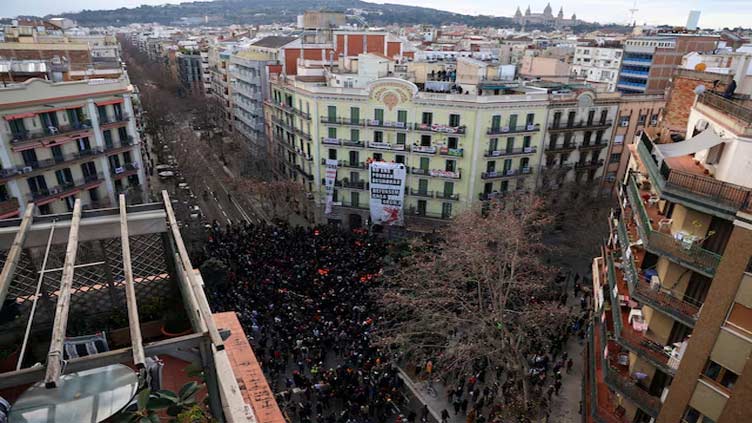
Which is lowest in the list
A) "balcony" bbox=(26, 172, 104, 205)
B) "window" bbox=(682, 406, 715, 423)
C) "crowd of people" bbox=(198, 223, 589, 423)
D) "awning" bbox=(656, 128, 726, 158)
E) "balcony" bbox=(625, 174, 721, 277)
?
"crowd of people" bbox=(198, 223, 589, 423)

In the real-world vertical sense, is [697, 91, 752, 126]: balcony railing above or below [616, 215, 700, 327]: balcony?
above

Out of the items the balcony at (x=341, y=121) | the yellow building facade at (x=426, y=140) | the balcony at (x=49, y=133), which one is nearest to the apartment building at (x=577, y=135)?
the yellow building facade at (x=426, y=140)

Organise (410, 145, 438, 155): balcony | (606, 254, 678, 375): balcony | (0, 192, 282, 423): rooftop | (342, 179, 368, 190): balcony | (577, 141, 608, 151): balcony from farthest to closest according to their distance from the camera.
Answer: (577, 141, 608, 151): balcony
(342, 179, 368, 190): balcony
(410, 145, 438, 155): balcony
(606, 254, 678, 375): balcony
(0, 192, 282, 423): rooftop

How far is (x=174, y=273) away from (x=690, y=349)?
14.5 meters

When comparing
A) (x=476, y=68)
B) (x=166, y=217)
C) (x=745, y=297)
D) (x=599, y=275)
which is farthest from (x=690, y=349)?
(x=476, y=68)

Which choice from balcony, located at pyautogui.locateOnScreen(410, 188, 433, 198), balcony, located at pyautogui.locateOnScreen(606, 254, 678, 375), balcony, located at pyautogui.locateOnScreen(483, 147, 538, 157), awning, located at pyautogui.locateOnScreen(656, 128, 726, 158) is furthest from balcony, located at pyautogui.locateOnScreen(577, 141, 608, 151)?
awning, located at pyautogui.locateOnScreen(656, 128, 726, 158)

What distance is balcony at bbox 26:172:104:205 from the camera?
30.1 meters

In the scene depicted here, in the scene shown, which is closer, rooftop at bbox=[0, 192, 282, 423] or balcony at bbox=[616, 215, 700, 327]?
rooftop at bbox=[0, 192, 282, 423]

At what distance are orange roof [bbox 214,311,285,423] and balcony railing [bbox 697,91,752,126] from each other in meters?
16.1

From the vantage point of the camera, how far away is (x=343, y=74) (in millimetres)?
42094

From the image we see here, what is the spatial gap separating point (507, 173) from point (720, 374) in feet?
87.7

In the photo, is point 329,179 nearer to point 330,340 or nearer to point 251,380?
point 330,340

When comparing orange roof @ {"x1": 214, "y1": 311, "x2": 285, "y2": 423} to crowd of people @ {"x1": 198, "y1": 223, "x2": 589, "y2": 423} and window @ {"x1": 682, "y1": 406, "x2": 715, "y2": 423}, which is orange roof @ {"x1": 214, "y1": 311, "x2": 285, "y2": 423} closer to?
crowd of people @ {"x1": 198, "y1": 223, "x2": 589, "y2": 423}

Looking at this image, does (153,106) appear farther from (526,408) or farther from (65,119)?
(526,408)
